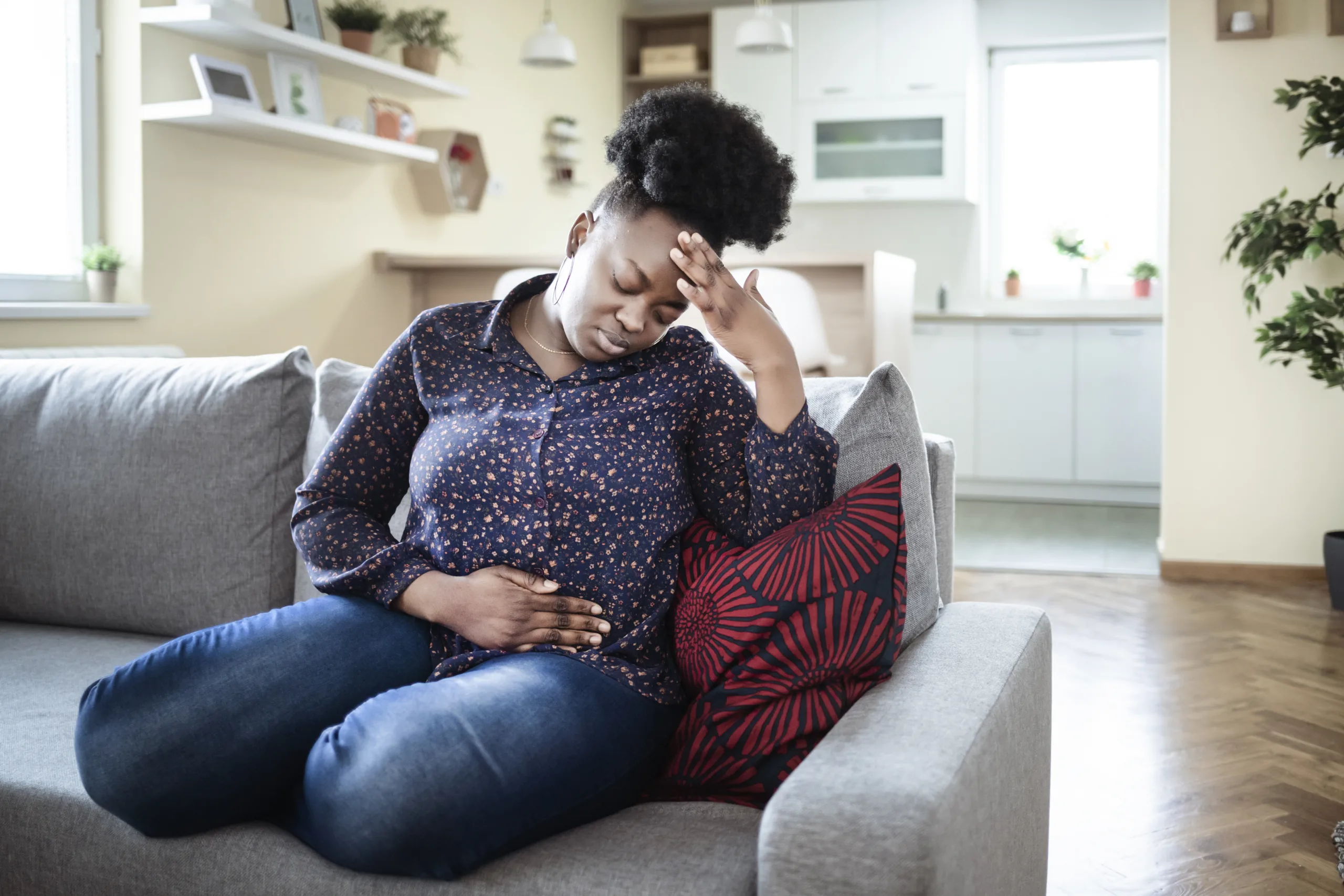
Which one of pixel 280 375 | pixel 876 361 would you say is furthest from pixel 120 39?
pixel 876 361

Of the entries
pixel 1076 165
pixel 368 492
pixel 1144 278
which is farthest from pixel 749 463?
pixel 1076 165

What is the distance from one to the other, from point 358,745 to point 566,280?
0.61 metres

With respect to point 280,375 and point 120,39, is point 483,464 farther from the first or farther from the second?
point 120,39

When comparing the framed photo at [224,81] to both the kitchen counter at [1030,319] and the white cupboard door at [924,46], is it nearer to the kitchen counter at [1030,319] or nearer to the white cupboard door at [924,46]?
the white cupboard door at [924,46]

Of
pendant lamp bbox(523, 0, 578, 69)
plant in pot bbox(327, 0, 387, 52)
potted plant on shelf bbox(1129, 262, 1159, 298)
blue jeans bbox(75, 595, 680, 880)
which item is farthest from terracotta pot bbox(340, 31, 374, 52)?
potted plant on shelf bbox(1129, 262, 1159, 298)

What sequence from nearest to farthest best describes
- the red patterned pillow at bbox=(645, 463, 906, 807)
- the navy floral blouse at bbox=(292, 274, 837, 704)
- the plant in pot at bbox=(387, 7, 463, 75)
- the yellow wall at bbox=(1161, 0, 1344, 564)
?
the red patterned pillow at bbox=(645, 463, 906, 807)
the navy floral blouse at bbox=(292, 274, 837, 704)
the yellow wall at bbox=(1161, 0, 1344, 564)
the plant in pot at bbox=(387, 7, 463, 75)

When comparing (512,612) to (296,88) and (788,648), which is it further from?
(296,88)

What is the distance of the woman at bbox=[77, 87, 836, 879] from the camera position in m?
1.14

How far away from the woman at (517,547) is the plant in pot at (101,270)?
84.8 inches

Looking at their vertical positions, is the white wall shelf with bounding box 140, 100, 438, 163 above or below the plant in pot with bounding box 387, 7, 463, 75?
below

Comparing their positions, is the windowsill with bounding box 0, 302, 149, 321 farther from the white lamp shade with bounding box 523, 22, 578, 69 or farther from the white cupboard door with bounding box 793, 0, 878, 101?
the white cupboard door with bounding box 793, 0, 878, 101

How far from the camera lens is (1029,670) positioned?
52.7 inches

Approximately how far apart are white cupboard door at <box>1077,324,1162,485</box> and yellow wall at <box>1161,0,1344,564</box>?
165cm

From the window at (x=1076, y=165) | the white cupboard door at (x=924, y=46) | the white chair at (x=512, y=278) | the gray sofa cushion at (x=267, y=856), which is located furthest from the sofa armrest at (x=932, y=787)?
the window at (x=1076, y=165)
